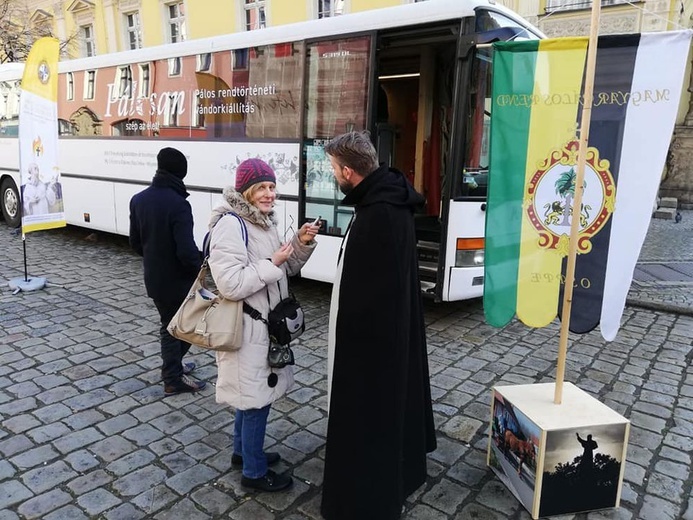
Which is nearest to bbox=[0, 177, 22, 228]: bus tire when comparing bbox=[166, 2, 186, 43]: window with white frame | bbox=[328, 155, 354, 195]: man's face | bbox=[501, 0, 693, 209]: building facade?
bbox=[328, 155, 354, 195]: man's face

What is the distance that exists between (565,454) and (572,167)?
147 cm

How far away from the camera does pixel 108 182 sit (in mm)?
8867

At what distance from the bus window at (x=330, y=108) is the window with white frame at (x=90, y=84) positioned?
15.9 ft

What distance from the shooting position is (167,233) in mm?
3742

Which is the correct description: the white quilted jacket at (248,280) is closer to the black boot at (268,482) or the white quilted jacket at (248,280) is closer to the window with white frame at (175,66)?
the black boot at (268,482)

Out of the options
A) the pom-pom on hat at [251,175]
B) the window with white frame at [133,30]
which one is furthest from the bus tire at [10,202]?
the window with white frame at [133,30]

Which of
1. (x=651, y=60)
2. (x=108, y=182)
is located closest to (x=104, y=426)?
(x=651, y=60)

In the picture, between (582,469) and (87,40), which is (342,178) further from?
(87,40)

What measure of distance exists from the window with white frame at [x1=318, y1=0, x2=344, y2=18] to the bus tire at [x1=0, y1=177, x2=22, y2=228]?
10.6 metres

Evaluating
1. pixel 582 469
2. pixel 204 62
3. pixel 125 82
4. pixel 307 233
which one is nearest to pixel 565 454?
pixel 582 469

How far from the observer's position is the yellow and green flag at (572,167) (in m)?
2.67

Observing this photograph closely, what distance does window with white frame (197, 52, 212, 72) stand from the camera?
7.07 metres

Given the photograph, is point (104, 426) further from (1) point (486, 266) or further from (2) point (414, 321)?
(1) point (486, 266)

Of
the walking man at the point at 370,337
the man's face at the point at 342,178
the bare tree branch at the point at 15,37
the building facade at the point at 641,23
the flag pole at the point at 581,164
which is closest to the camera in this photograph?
the walking man at the point at 370,337
